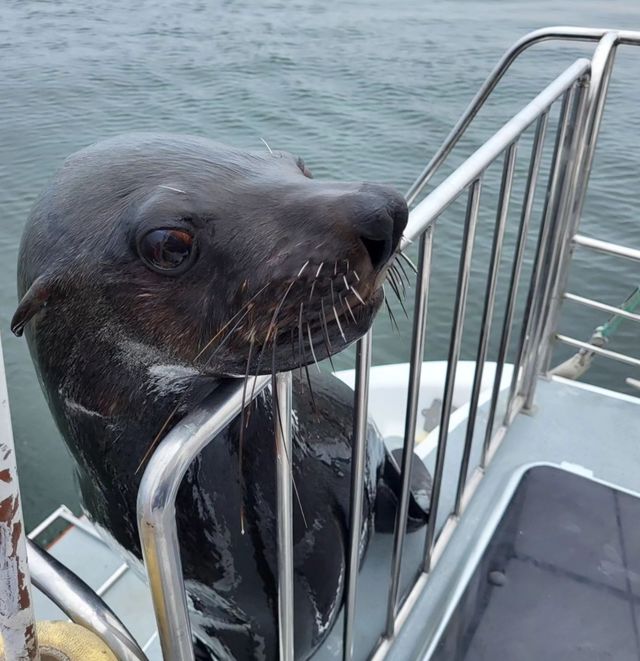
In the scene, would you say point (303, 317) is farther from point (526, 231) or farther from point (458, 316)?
point (526, 231)

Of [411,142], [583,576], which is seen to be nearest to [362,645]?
[583,576]

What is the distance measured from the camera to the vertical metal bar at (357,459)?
45.0 inches

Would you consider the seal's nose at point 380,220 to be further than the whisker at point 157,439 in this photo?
No

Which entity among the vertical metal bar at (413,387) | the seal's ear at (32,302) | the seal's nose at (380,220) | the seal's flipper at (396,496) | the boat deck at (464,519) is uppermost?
the seal's nose at (380,220)

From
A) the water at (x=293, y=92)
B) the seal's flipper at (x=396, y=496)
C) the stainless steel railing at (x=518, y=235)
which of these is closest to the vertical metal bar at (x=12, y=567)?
the stainless steel railing at (x=518, y=235)

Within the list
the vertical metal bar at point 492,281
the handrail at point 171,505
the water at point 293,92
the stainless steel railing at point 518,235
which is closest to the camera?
the handrail at point 171,505

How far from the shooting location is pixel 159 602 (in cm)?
86

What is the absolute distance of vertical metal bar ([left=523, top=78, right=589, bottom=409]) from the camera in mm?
1911

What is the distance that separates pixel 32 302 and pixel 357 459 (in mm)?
587

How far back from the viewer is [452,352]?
157 cm

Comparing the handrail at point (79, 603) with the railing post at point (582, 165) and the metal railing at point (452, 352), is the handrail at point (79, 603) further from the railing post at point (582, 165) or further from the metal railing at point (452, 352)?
the railing post at point (582, 165)

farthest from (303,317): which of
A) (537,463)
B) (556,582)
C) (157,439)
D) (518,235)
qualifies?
(537,463)

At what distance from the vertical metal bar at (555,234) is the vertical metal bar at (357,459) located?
1.11 m

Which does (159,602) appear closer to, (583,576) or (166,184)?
(166,184)
